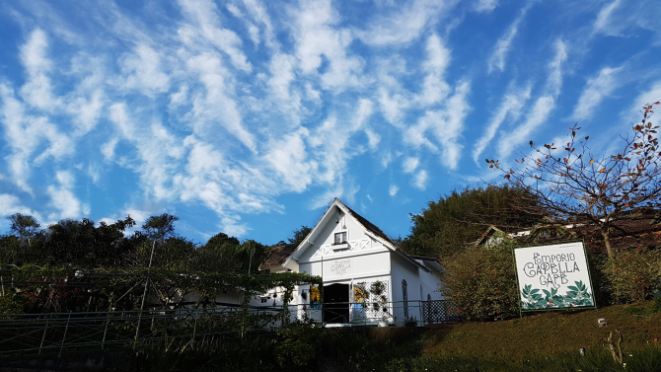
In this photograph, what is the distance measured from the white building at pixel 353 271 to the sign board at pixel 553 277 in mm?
5206

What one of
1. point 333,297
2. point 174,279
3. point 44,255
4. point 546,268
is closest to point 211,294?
point 174,279

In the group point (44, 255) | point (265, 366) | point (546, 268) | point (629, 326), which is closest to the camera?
point (629, 326)

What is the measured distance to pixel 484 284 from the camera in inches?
624

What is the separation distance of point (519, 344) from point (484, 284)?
3.11 meters

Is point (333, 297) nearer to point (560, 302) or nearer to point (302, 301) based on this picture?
point (302, 301)

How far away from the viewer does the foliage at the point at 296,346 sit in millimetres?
13984

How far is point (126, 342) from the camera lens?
12.4 metres

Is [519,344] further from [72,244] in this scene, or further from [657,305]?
[72,244]

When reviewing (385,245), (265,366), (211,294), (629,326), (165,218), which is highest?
(165,218)

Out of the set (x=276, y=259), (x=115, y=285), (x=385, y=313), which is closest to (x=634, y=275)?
(x=385, y=313)

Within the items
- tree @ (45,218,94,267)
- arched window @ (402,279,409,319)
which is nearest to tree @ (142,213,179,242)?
tree @ (45,218,94,267)

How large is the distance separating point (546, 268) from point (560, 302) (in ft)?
3.76

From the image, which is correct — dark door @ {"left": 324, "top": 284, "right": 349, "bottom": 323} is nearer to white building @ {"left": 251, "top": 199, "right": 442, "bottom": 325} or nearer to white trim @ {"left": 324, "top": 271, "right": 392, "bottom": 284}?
white building @ {"left": 251, "top": 199, "right": 442, "bottom": 325}

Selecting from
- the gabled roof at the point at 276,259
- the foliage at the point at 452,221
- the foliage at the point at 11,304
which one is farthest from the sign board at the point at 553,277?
the foliage at the point at 11,304
